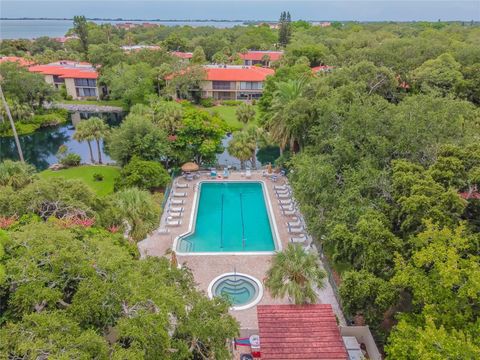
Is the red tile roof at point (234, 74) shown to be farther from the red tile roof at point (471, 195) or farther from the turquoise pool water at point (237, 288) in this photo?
the red tile roof at point (471, 195)

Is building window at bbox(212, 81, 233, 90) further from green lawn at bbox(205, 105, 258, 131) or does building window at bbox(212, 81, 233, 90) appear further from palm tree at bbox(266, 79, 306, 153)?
palm tree at bbox(266, 79, 306, 153)

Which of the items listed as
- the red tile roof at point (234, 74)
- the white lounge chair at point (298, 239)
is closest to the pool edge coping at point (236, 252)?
the white lounge chair at point (298, 239)

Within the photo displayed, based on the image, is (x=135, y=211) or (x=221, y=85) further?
(x=221, y=85)

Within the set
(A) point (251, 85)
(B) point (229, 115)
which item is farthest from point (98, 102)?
(A) point (251, 85)

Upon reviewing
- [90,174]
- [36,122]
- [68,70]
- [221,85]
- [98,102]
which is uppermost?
[68,70]

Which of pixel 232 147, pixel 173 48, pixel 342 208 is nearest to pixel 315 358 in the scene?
pixel 342 208

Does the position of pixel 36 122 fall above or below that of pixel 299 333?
below

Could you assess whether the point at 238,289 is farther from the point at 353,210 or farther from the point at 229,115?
the point at 229,115
